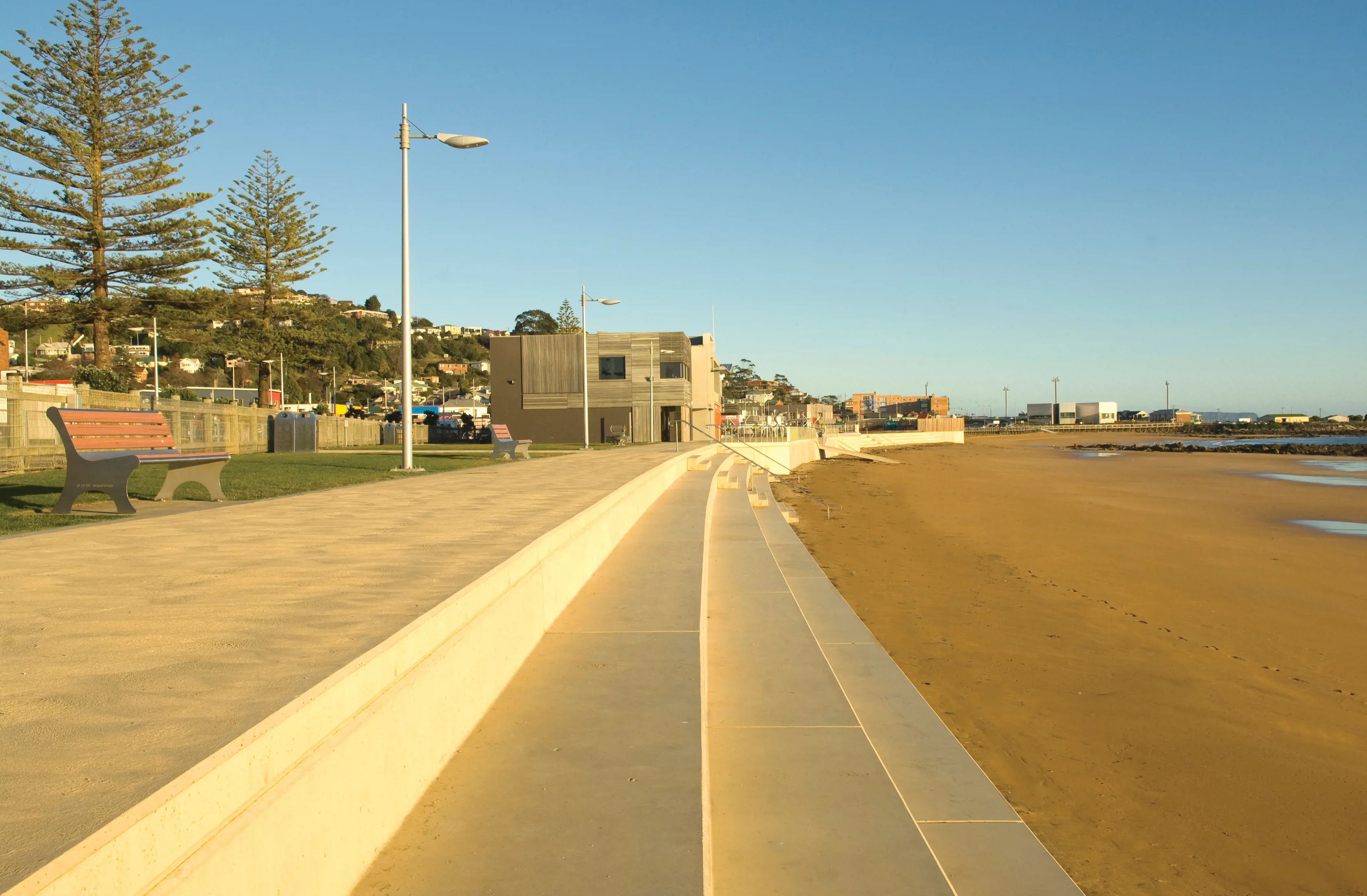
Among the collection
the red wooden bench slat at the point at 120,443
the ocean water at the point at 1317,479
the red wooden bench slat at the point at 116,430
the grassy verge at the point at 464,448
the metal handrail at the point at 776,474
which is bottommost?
the ocean water at the point at 1317,479

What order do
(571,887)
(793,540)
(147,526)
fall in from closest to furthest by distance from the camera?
(571,887) < (147,526) < (793,540)

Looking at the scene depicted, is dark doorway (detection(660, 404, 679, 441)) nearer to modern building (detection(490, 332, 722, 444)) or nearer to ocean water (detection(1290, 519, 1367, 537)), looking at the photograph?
modern building (detection(490, 332, 722, 444))

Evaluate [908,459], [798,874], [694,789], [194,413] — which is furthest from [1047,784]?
[908,459]

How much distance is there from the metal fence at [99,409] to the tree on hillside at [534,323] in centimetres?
10407

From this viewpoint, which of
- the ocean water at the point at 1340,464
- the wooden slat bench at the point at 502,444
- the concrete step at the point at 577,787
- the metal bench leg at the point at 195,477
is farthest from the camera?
the ocean water at the point at 1340,464

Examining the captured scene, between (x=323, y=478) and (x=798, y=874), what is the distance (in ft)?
30.4

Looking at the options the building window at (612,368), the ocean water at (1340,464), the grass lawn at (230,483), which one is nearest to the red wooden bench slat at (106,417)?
the grass lawn at (230,483)

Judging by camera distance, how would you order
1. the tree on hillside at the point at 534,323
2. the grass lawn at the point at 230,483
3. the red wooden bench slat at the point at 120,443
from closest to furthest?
1. the grass lawn at the point at 230,483
2. the red wooden bench slat at the point at 120,443
3. the tree on hillside at the point at 534,323

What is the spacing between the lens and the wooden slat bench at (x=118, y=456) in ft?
21.1

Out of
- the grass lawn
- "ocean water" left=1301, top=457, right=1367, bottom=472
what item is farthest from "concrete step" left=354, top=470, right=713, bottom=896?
"ocean water" left=1301, top=457, right=1367, bottom=472

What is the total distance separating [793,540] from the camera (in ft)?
33.3

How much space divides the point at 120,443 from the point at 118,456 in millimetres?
1072

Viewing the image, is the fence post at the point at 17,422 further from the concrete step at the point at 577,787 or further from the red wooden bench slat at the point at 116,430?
the concrete step at the point at 577,787

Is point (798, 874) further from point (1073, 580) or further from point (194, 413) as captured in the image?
point (194, 413)
